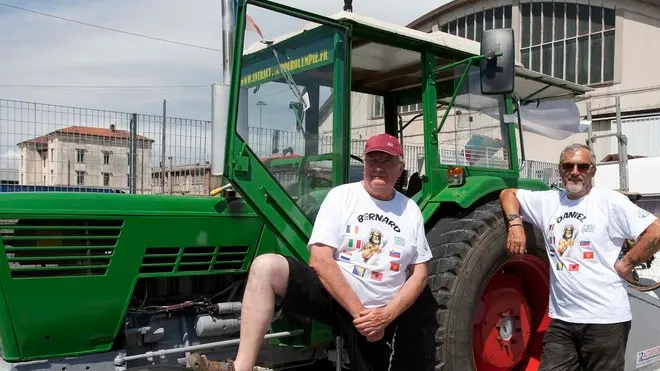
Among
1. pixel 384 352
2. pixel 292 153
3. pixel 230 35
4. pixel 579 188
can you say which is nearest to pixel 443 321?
pixel 384 352

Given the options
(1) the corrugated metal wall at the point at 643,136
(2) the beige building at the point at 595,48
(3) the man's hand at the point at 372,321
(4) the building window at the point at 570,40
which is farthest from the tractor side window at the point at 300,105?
(4) the building window at the point at 570,40

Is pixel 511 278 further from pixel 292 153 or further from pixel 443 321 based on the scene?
pixel 292 153

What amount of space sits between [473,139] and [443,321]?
50.8 inches

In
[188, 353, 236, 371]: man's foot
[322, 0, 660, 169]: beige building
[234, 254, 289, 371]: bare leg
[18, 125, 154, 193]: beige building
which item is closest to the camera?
[188, 353, 236, 371]: man's foot

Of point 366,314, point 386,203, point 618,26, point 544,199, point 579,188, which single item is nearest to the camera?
point 366,314

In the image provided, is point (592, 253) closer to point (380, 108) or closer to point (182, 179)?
point (380, 108)

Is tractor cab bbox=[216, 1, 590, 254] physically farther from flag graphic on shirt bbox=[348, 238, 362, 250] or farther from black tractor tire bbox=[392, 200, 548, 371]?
flag graphic on shirt bbox=[348, 238, 362, 250]

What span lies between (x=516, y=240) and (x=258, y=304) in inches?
61.2

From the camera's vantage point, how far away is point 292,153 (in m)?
3.24

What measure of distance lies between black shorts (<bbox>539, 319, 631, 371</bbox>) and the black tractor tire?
44 centimetres

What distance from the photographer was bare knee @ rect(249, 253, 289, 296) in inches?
102

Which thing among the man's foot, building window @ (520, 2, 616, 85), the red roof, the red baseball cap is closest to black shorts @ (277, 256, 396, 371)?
the man's foot

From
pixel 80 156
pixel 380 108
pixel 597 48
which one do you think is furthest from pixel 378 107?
pixel 597 48

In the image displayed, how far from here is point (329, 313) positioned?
2807 mm
